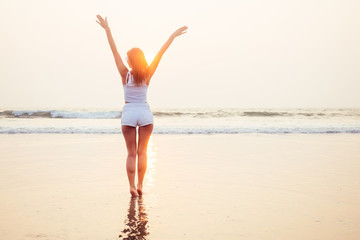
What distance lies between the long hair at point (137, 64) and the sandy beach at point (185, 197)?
1.46m

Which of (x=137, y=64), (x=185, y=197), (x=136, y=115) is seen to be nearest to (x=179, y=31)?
(x=137, y=64)

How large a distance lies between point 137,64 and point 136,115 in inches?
23.9

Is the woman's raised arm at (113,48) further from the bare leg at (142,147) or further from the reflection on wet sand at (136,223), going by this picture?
the reflection on wet sand at (136,223)

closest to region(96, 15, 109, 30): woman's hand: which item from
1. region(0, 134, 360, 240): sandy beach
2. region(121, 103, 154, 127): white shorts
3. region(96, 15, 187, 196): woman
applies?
region(96, 15, 187, 196): woman

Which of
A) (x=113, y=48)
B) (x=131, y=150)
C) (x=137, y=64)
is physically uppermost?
(x=113, y=48)

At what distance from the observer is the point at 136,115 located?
430 cm

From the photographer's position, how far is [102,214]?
3625 mm

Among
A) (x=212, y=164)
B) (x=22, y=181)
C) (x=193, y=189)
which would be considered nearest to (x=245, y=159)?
(x=212, y=164)

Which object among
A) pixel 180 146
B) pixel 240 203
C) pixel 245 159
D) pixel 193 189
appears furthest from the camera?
pixel 180 146

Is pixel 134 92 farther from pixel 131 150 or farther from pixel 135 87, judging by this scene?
pixel 131 150

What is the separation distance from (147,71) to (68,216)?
186 cm

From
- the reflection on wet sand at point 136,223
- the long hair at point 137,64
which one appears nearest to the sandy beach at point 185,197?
the reflection on wet sand at point 136,223

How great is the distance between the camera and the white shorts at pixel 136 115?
14.1 feet

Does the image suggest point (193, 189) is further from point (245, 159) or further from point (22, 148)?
point (22, 148)
